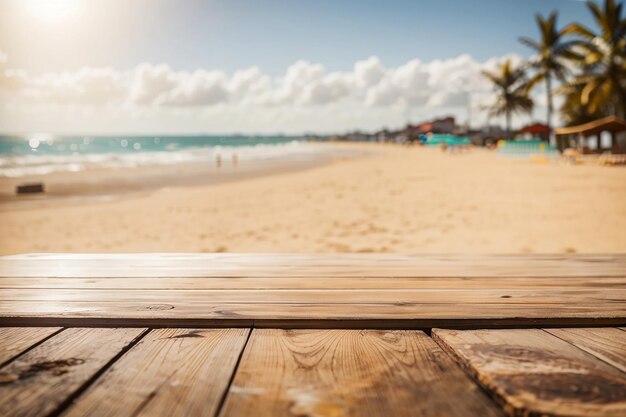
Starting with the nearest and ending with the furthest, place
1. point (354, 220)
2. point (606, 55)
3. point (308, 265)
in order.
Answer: point (308, 265)
point (354, 220)
point (606, 55)

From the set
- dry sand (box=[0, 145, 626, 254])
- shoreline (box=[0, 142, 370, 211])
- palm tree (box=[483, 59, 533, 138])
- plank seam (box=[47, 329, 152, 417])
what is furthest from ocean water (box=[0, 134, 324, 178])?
plank seam (box=[47, 329, 152, 417])

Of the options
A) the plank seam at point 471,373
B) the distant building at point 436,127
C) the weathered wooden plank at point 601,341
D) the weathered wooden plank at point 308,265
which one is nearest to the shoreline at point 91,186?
the distant building at point 436,127

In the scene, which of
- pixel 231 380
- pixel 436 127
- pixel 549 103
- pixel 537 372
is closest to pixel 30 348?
pixel 231 380

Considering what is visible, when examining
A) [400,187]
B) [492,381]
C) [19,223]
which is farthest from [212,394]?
[400,187]

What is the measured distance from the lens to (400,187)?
11234 millimetres

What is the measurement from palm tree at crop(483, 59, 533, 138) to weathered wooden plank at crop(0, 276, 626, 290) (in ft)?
108

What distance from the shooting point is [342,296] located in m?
1.40

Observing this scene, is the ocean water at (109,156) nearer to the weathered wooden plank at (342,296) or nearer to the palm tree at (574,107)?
the palm tree at (574,107)

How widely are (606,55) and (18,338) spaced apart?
2640 cm

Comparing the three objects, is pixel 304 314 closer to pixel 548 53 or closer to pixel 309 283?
pixel 309 283

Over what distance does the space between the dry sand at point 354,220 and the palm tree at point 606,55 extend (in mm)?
12533

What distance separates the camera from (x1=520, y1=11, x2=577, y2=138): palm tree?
2589 centimetres

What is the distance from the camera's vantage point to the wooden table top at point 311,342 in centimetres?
77

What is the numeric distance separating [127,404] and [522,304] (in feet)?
3.73
